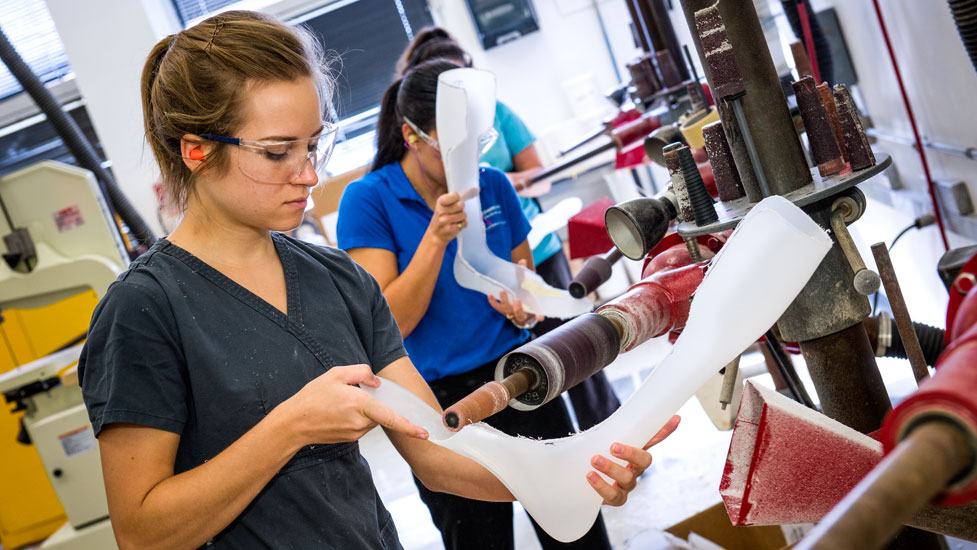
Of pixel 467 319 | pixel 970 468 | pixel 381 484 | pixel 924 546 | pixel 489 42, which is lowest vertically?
pixel 381 484

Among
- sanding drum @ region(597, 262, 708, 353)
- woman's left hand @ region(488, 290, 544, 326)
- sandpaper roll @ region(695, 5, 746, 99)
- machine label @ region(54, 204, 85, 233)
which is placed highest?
machine label @ region(54, 204, 85, 233)

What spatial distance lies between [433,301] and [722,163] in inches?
39.6

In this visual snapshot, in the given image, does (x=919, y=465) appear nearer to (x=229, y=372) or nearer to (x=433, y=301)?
(x=229, y=372)

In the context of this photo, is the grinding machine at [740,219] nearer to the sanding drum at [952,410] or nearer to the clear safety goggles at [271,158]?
the sanding drum at [952,410]

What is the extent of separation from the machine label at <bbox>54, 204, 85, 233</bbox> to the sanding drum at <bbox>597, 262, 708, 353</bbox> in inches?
104

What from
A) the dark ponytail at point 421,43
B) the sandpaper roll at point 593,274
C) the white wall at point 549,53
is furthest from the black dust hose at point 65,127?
the sandpaper roll at point 593,274

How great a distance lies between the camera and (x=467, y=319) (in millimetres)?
1749

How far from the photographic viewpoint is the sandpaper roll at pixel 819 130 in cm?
79

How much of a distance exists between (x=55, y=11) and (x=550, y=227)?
12.6ft

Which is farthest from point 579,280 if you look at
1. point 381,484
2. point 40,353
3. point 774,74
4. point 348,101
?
point 348,101

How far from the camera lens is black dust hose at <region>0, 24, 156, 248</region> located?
10.9 feet

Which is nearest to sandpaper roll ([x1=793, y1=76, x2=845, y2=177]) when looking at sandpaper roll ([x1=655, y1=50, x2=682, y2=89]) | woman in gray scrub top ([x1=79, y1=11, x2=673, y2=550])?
woman in gray scrub top ([x1=79, y1=11, x2=673, y2=550])

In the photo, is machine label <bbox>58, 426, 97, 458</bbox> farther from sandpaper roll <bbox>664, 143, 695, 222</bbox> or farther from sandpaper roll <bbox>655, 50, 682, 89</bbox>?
sandpaper roll <bbox>664, 143, 695, 222</bbox>

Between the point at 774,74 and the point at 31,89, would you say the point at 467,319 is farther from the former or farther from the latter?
the point at 31,89
